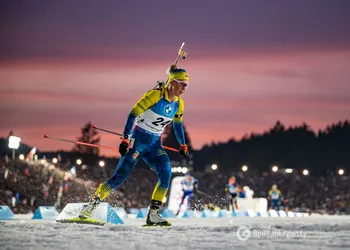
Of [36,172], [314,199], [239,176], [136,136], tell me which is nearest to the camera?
[136,136]

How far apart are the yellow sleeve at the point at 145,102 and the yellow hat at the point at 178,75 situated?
0.35 metres

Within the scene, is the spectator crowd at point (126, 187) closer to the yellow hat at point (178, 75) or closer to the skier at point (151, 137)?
the skier at point (151, 137)

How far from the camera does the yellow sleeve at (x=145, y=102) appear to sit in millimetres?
10094

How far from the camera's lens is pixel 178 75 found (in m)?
10.3

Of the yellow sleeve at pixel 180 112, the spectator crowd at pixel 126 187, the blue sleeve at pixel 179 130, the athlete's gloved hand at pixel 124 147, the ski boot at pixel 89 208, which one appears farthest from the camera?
the spectator crowd at pixel 126 187

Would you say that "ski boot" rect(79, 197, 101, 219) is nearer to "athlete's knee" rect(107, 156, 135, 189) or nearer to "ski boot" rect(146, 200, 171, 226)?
"athlete's knee" rect(107, 156, 135, 189)

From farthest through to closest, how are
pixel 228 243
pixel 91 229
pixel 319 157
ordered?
pixel 319 157 → pixel 91 229 → pixel 228 243

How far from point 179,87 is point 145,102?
557 mm

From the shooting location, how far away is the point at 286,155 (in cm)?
10156

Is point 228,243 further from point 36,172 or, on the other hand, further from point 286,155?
point 286,155

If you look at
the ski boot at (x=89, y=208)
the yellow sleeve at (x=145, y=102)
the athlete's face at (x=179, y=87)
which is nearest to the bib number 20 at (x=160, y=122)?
the yellow sleeve at (x=145, y=102)

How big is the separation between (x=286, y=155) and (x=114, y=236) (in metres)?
95.3

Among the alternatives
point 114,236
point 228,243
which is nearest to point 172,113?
point 114,236

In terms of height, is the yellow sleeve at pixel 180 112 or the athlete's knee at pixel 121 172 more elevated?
the yellow sleeve at pixel 180 112
